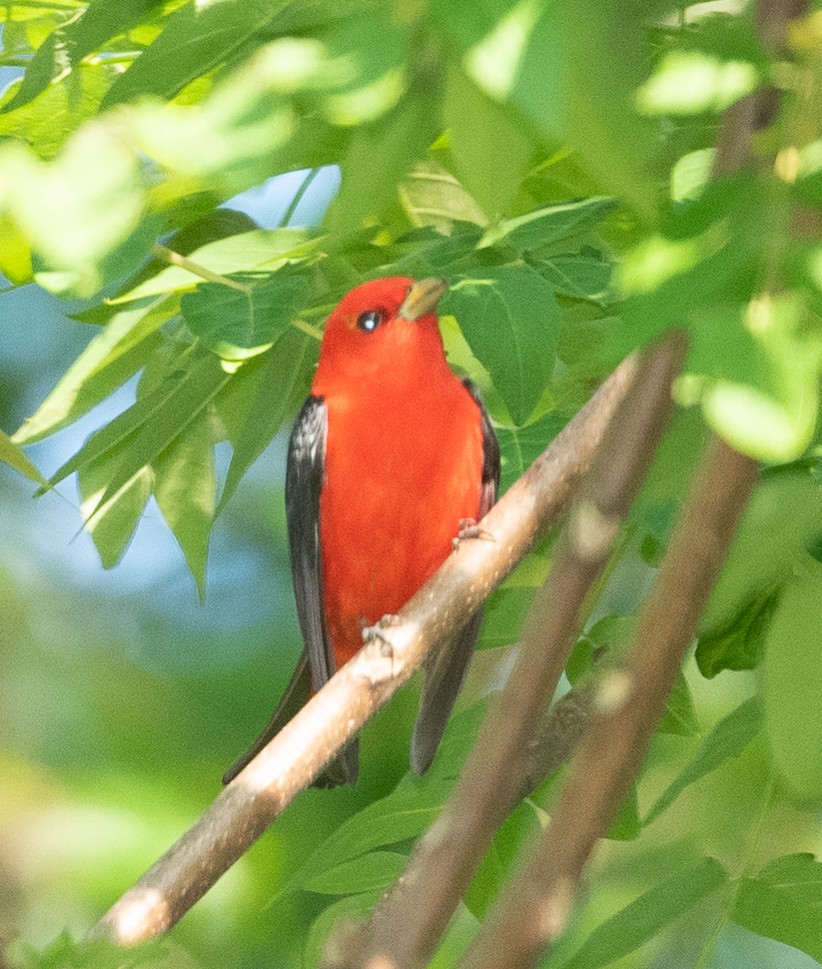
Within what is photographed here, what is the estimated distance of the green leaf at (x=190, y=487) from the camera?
6.76 feet

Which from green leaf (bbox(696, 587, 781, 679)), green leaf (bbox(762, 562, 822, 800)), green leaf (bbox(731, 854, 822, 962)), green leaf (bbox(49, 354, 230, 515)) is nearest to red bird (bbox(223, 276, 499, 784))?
green leaf (bbox(49, 354, 230, 515))

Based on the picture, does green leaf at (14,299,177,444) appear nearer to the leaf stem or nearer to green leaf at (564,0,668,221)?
the leaf stem

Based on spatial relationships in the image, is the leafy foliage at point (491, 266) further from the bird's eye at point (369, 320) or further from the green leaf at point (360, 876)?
the bird's eye at point (369, 320)

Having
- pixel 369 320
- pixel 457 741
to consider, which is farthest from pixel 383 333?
pixel 457 741

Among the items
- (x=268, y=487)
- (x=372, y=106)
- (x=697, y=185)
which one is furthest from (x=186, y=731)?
(x=372, y=106)

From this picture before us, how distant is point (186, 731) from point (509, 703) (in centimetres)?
395

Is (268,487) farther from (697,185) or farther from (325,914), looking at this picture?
(697,185)

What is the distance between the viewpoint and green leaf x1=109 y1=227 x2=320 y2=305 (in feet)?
5.97

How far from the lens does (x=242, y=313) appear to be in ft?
5.56

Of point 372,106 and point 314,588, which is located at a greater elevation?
point 372,106

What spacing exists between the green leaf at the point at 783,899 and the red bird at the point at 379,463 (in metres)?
1.18

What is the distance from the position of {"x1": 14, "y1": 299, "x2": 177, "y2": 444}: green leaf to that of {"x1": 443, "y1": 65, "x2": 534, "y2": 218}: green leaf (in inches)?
45.3

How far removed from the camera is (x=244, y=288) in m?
1.73

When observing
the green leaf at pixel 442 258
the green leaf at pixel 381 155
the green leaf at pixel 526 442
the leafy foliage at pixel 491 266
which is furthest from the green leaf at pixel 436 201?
the green leaf at pixel 381 155
